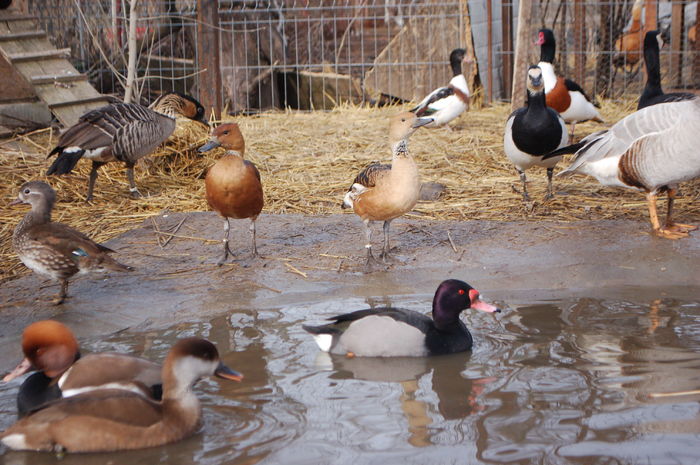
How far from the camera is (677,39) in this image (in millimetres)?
13336

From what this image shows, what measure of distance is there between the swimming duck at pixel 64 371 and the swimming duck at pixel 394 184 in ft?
8.07

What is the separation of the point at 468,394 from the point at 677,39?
1070cm

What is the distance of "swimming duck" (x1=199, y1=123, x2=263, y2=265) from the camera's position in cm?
642

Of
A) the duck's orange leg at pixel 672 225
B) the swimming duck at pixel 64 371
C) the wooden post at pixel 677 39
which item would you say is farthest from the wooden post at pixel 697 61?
the swimming duck at pixel 64 371

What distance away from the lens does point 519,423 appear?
4.00 m

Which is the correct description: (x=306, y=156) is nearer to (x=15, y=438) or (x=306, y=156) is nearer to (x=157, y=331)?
(x=157, y=331)

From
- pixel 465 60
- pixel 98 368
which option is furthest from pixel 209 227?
pixel 465 60

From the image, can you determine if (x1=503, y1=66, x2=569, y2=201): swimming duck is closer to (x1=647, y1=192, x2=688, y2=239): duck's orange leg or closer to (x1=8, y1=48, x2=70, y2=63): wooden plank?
(x1=647, y1=192, x2=688, y2=239): duck's orange leg

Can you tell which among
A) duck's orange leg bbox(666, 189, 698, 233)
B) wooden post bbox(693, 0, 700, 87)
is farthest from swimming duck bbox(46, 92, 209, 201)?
wooden post bbox(693, 0, 700, 87)

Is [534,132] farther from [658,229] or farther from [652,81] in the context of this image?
[652,81]

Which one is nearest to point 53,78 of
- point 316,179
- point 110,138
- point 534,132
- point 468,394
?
point 110,138

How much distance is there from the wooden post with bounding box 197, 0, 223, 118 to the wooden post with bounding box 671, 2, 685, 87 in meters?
6.98

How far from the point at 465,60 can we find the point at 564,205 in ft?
19.8

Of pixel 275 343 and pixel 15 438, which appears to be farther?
pixel 275 343
